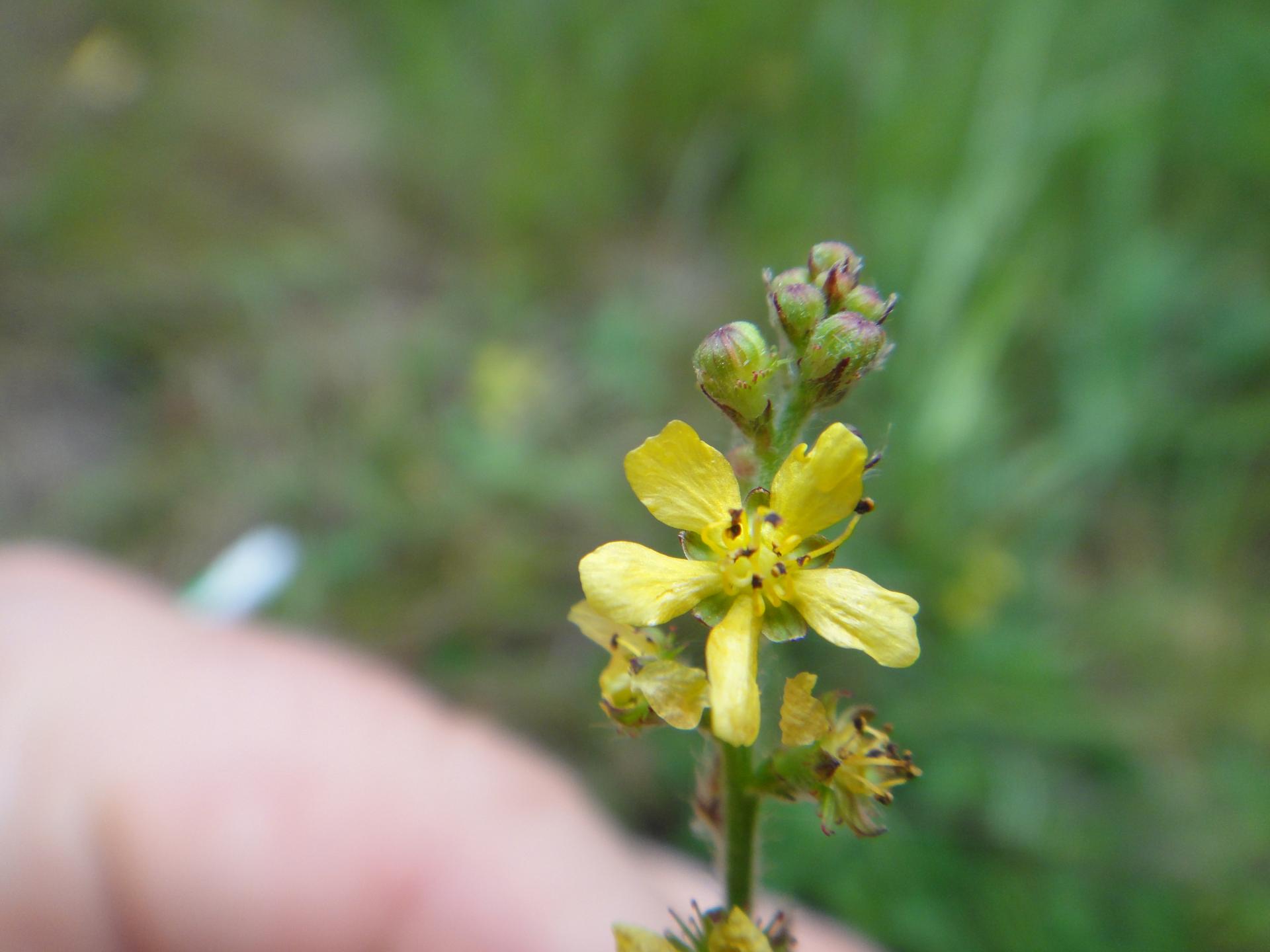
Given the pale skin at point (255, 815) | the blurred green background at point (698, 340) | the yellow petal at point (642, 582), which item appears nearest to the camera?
the yellow petal at point (642, 582)

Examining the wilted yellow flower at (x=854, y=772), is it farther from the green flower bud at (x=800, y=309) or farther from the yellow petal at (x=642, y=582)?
the green flower bud at (x=800, y=309)

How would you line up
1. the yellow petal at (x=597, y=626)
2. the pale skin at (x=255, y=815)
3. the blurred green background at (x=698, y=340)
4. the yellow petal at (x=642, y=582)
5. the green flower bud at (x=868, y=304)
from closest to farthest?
the yellow petal at (x=642, y=582) < the green flower bud at (x=868, y=304) < the yellow petal at (x=597, y=626) < the pale skin at (x=255, y=815) < the blurred green background at (x=698, y=340)

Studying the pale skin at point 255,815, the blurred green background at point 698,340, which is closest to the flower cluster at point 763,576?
the pale skin at point 255,815

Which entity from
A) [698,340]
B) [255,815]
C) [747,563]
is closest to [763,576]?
[747,563]

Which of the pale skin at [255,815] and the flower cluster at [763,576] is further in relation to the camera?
the pale skin at [255,815]

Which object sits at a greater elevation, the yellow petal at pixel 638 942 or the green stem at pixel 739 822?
the green stem at pixel 739 822

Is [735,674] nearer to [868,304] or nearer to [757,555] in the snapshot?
[757,555]
